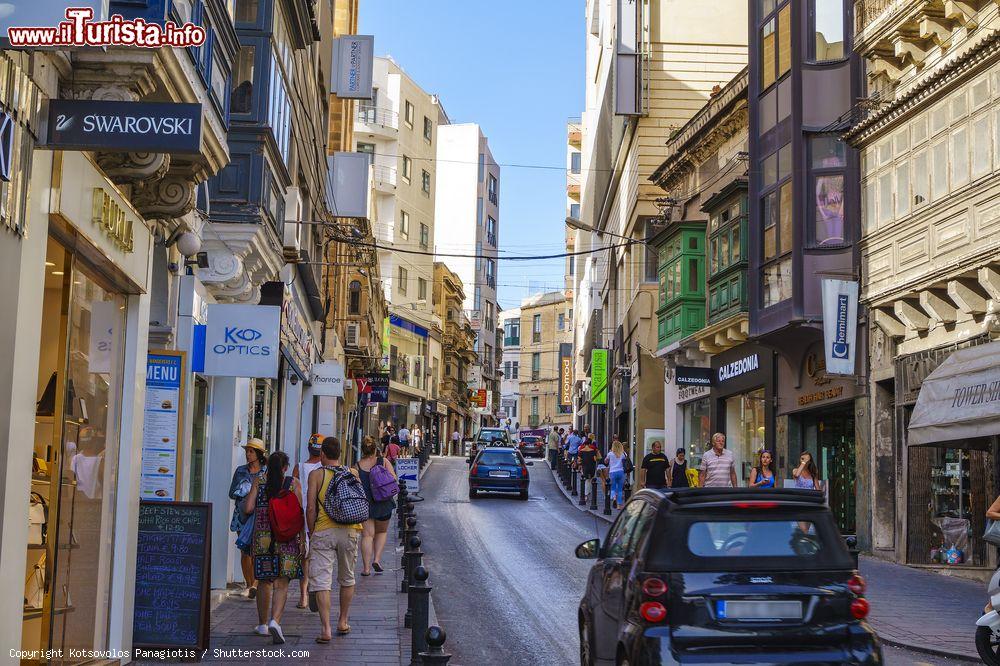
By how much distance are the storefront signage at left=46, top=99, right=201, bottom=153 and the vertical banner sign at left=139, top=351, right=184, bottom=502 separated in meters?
5.13

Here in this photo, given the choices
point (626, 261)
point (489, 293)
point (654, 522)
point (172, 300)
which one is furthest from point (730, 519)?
point (489, 293)

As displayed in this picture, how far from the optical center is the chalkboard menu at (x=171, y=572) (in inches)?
415

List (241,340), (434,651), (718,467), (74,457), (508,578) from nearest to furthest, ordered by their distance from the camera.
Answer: (434,651) < (74,457) < (241,340) < (508,578) < (718,467)

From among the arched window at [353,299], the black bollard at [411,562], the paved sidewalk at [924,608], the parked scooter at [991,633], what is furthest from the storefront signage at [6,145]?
the arched window at [353,299]

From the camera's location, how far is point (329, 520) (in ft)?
39.1

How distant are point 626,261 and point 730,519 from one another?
43.2 metres

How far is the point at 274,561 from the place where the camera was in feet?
38.2

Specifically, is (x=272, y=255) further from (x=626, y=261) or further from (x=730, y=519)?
(x=626, y=261)

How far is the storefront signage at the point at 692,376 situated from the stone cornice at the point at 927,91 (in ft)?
33.5

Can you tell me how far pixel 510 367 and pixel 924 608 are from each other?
120m

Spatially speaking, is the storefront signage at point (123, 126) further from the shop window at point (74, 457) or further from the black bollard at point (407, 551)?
the black bollard at point (407, 551)

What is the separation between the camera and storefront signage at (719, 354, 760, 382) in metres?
30.1

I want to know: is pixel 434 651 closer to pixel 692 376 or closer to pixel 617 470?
pixel 617 470

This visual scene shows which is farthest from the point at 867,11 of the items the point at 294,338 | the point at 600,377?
the point at 600,377
